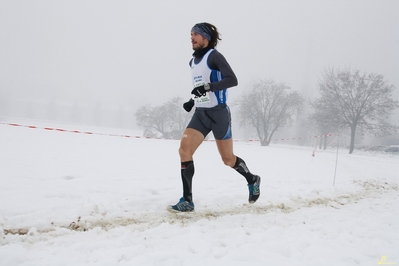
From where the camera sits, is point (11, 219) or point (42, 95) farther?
point (42, 95)

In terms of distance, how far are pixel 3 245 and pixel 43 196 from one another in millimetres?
1230

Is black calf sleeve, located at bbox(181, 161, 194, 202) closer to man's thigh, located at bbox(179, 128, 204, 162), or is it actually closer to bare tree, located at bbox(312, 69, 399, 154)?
man's thigh, located at bbox(179, 128, 204, 162)

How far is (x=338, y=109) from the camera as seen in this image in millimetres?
25422

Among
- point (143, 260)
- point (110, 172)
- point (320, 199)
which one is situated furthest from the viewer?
→ point (110, 172)

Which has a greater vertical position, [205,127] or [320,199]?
[205,127]

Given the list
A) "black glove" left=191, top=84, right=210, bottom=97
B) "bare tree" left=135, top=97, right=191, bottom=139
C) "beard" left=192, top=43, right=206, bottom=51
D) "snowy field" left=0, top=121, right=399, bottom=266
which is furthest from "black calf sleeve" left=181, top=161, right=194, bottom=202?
"bare tree" left=135, top=97, right=191, bottom=139

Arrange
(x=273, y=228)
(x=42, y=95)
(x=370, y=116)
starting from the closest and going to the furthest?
(x=273, y=228) → (x=370, y=116) → (x=42, y=95)

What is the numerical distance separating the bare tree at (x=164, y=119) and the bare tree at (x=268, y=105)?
12.2 metres

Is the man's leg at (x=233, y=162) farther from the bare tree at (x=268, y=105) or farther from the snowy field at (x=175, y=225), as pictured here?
the bare tree at (x=268, y=105)

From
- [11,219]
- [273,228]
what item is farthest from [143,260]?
[11,219]

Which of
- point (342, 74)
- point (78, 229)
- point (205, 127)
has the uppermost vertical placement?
point (342, 74)

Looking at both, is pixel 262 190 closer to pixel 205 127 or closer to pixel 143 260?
pixel 205 127

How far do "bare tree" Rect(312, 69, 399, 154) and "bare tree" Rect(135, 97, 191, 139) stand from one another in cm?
2325

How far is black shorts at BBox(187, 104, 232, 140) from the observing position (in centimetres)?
300
